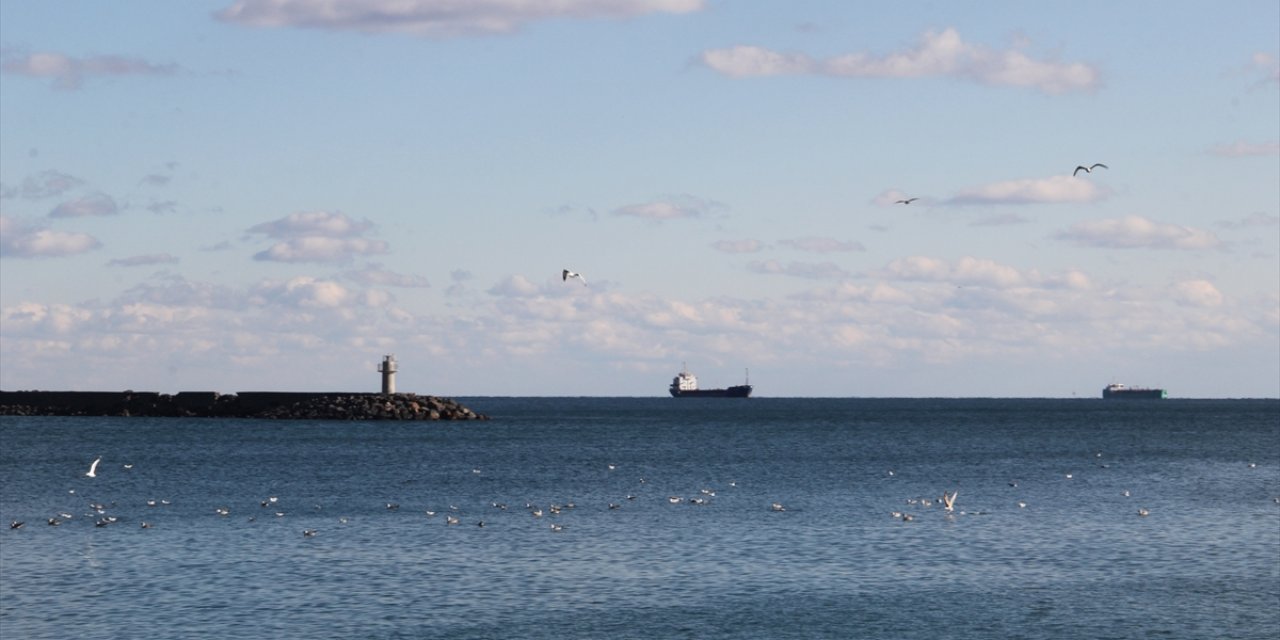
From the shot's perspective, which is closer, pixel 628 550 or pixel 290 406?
pixel 628 550

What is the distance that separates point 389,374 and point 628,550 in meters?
132

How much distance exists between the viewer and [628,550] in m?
55.0

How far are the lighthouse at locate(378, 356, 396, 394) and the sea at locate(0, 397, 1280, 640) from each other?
70.7 m

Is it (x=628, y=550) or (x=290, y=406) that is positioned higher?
(x=290, y=406)

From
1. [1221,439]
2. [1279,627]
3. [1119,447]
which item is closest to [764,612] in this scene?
[1279,627]

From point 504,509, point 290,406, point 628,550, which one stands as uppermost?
point 290,406

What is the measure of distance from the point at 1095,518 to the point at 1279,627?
28.0 metres

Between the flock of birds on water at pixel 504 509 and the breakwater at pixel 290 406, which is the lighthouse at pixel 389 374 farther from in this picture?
the flock of birds on water at pixel 504 509

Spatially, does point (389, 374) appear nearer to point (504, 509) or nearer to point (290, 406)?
point (290, 406)

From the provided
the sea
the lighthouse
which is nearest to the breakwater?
the lighthouse

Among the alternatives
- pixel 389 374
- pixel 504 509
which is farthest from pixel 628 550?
pixel 389 374

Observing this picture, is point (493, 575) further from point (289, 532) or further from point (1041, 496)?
point (1041, 496)

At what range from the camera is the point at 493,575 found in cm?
4844

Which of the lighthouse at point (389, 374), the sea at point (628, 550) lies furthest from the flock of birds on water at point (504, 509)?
the lighthouse at point (389, 374)
